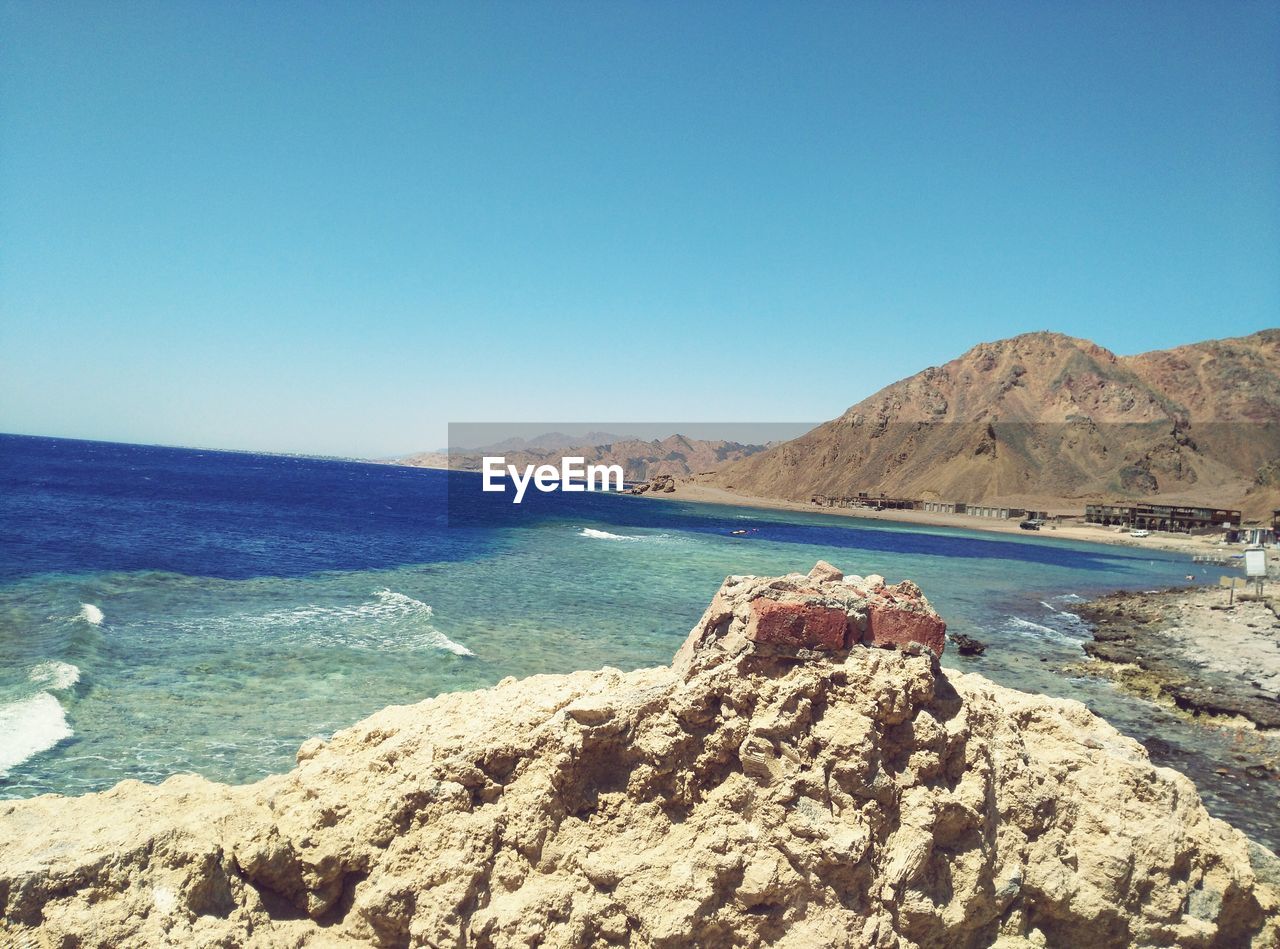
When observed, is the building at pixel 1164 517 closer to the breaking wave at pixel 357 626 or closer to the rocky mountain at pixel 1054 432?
the rocky mountain at pixel 1054 432

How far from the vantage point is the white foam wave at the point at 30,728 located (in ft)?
32.3

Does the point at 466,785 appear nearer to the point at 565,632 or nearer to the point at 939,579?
the point at 565,632

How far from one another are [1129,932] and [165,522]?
4896 cm

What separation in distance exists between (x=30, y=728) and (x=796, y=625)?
→ 12.3m

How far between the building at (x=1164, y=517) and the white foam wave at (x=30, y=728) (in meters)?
92.9

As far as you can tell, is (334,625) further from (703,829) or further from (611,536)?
(611,536)

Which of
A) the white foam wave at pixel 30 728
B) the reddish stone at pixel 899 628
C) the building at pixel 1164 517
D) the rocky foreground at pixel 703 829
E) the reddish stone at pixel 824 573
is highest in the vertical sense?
the reddish stone at pixel 824 573

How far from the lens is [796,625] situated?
16.9ft

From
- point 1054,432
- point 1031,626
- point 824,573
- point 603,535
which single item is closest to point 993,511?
point 1054,432

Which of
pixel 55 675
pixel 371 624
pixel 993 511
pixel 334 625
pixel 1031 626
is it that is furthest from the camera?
pixel 993 511

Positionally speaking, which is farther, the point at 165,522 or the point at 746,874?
the point at 165,522

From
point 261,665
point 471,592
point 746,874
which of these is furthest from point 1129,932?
point 471,592

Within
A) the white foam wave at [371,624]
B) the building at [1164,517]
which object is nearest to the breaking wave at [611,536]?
the white foam wave at [371,624]

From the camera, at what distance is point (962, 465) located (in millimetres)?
118312
